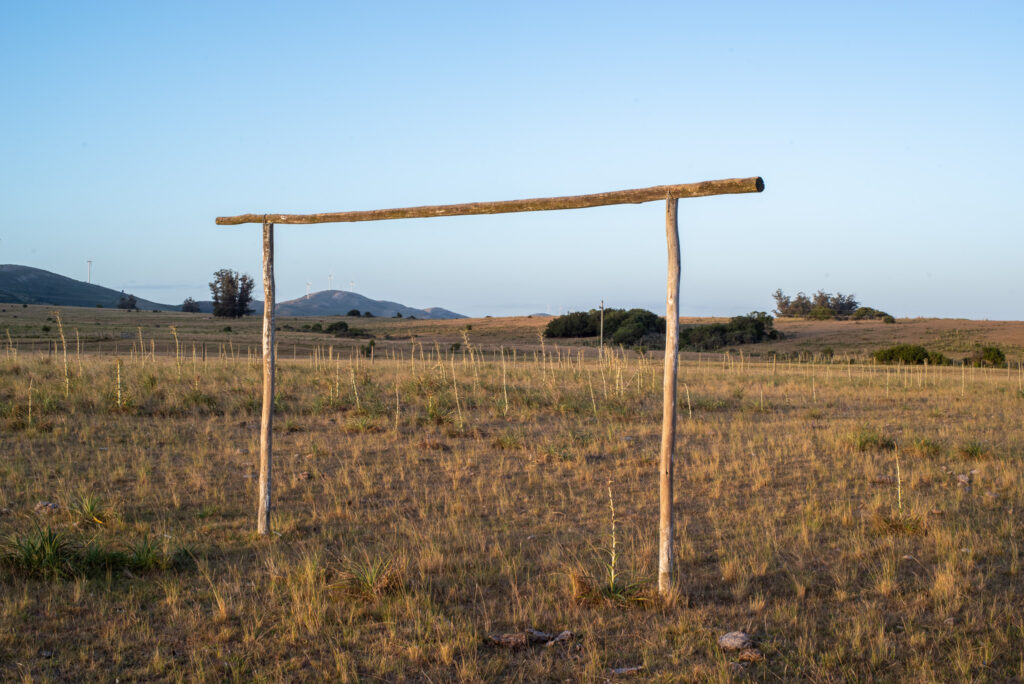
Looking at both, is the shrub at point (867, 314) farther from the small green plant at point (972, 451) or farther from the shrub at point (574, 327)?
the small green plant at point (972, 451)

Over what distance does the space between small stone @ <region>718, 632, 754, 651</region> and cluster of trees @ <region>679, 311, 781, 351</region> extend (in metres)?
50.0

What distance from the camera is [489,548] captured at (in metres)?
6.08

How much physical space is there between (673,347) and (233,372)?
58.1 ft

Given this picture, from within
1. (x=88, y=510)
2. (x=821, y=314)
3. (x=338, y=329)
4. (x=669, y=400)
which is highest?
(x=821, y=314)

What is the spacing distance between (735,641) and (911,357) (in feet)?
128

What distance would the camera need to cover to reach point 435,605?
4805 mm

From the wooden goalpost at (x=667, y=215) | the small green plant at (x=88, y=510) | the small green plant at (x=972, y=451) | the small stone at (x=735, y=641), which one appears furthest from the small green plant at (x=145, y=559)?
the small green plant at (x=972, y=451)

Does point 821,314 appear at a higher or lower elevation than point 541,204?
higher

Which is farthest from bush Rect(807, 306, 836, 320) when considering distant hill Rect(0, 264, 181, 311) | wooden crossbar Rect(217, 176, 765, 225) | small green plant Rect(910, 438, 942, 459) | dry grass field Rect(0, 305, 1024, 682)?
distant hill Rect(0, 264, 181, 311)

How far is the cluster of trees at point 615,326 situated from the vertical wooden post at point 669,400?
1894 inches

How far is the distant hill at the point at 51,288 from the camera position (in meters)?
166

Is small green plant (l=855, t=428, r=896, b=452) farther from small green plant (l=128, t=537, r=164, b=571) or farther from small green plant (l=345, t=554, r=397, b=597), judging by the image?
small green plant (l=128, t=537, r=164, b=571)

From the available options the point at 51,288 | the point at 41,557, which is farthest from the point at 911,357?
the point at 51,288

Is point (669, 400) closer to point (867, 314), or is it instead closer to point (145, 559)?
point (145, 559)
